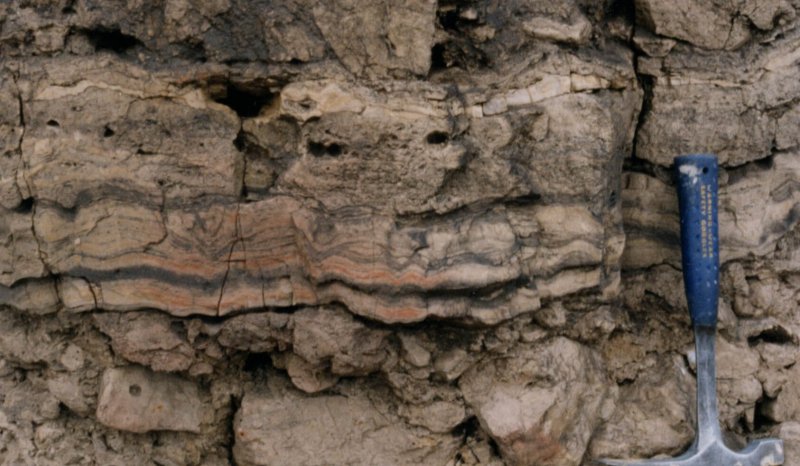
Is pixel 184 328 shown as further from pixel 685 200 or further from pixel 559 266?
pixel 685 200

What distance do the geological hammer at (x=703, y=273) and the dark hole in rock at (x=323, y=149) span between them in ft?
3.68

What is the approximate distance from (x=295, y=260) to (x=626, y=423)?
47.1 inches

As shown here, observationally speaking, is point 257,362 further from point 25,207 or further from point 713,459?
point 713,459

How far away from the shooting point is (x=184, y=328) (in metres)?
2.81

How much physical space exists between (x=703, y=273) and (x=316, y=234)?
49.1 inches

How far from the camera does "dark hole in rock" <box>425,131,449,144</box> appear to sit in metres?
2.73

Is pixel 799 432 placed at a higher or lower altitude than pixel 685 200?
lower

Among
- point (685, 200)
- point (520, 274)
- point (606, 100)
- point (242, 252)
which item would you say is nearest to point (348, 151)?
point (242, 252)

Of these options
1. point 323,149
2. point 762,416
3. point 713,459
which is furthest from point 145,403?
point 762,416

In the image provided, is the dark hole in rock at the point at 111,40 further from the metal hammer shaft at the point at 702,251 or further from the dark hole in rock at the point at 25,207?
the metal hammer shaft at the point at 702,251

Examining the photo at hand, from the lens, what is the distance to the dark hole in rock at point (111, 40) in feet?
9.04

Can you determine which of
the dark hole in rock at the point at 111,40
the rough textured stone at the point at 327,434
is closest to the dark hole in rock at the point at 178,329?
the rough textured stone at the point at 327,434

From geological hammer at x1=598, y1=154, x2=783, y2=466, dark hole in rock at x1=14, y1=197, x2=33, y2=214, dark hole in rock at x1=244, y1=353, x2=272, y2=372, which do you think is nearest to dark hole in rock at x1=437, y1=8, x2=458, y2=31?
geological hammer at x1=598, y1=154, x2=783, y2=466

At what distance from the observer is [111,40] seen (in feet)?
9.14
